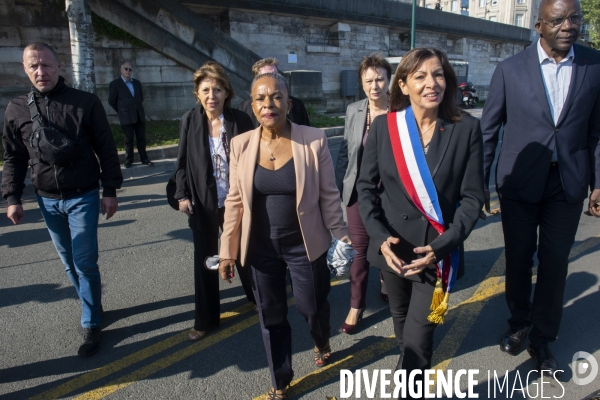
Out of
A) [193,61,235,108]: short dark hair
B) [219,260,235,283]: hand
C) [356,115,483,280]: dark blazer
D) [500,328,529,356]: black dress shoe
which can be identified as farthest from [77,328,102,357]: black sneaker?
[500,328,529,356]: black dress shoe

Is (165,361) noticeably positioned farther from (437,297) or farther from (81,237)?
(437,297)

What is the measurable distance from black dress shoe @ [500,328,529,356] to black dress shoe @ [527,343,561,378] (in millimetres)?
88

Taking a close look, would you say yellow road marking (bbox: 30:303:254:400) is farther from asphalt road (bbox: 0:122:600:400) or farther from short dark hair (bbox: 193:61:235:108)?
short dark hair (bbox: 193:61:235:108)

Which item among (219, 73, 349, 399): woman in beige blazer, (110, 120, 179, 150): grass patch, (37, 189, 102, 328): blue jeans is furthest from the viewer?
Result: (110, 120, 179, 150): grass patch

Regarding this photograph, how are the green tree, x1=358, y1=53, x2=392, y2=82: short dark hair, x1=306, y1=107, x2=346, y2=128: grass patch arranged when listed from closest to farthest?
x1=358, y1=53, x2=392, y2=82: short dark hair, x1=306, y1=107, x2=346, y2=128: grass patch, the green tree

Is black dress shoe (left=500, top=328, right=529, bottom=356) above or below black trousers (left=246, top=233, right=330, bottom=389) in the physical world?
below

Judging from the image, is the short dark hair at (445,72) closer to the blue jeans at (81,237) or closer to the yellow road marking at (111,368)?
the blue jeans at (81,237)

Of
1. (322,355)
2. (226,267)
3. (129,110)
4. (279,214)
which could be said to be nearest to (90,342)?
(226,267)

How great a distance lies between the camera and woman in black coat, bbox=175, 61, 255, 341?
10.5ft

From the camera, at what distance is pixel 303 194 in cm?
250

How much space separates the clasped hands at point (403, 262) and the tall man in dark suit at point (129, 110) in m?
7.75

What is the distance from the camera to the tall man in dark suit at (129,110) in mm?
8906

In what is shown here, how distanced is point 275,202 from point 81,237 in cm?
153

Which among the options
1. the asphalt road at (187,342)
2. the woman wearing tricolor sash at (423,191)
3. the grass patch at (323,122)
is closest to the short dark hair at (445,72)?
the woman wearing tricolor sash at (423,191)
